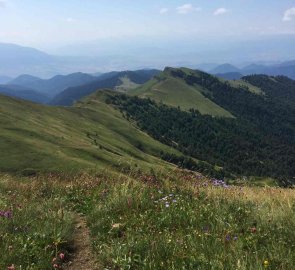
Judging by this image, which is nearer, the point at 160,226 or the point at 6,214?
the point at 160,226

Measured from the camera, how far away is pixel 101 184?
11.0m

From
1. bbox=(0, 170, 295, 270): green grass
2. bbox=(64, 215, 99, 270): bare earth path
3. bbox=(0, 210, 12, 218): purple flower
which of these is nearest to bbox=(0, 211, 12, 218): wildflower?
bbox=(0, 210, 12, 218): purple flower

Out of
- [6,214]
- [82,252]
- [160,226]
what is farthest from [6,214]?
[160,226]

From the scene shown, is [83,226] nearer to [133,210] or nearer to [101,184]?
[133,210]

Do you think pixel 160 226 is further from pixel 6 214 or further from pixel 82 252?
pixel 6 214

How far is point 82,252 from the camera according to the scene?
7.15m

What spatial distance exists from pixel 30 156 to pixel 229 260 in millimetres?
64850

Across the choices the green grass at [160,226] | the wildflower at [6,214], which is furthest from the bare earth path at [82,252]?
the wildflower at [6,214]

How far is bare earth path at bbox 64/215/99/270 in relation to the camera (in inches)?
257

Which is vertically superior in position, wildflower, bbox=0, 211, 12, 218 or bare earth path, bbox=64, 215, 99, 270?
wildflower, bbox=0, 211, 12, 218

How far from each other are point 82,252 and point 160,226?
59.4 inches

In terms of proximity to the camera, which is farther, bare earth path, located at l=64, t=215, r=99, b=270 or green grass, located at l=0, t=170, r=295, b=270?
bare earth path, located at l=64, t=215, r=99, b=270

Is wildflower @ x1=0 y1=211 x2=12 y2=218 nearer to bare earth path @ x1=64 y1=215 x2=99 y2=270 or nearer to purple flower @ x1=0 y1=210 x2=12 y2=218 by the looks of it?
purple flower @ x1=0 y1=210 x2=12 y2=218

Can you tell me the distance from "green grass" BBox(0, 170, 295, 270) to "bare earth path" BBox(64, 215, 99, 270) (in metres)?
0.13
